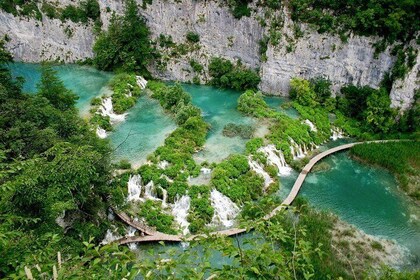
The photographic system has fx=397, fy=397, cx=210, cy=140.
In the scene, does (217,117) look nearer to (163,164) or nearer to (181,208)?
(163,164)

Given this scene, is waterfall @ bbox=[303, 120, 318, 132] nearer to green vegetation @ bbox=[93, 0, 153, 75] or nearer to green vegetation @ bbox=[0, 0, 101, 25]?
green vegetation @ bbox=[93, 0, 153, 75]

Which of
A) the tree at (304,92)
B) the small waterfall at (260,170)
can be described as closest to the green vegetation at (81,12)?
the tree at (304,92)

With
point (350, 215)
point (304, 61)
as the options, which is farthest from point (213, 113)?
point (350, 215)

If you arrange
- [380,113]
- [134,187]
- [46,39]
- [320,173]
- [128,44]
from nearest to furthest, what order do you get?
[134,187], [320,173], [380,113], [128,44], [46,39]

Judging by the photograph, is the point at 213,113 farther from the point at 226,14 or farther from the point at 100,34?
the point at 100,34

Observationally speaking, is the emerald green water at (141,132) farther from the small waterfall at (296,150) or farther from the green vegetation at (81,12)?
the green vegetation at (81,12)

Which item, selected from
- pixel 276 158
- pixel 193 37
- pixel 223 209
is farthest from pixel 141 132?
pixel 193 37
